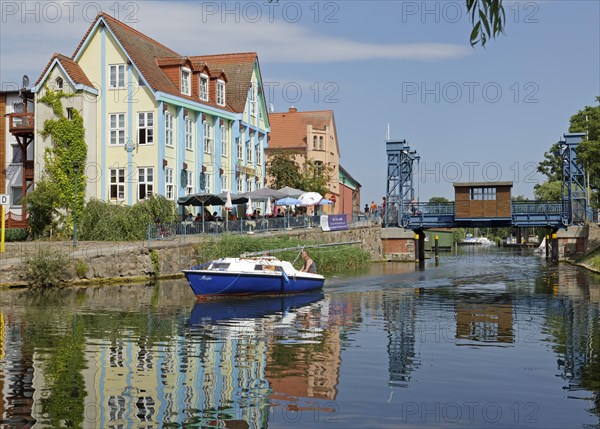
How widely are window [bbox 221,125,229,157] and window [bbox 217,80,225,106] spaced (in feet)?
5.47

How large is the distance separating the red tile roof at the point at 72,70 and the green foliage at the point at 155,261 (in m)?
13.2

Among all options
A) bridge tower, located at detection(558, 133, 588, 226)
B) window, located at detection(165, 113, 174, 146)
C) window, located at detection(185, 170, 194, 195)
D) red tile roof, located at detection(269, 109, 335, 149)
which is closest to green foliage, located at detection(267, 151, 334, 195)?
red tile roof, located at detection(269, 109, 335, 149)

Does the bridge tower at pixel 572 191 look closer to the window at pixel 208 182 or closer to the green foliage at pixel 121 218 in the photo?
the window at pixel 208 182

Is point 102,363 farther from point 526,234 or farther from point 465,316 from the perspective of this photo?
point 526,234

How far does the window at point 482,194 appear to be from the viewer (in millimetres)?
61250

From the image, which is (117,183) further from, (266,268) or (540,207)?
(540,207)

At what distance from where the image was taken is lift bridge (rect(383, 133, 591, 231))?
6103cm

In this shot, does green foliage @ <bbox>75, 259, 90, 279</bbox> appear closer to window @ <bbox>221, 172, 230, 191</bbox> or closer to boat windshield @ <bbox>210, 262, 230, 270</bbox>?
boat windshield @ <bbox>210, 262, 230, 270</bbox>

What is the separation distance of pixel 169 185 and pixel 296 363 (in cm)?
3235

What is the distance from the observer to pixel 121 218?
41.3 meters

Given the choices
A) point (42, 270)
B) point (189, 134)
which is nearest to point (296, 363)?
point (42, 270)

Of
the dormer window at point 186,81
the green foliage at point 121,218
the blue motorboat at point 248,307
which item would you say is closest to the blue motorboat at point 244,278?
the blue motorboat at point 248,307

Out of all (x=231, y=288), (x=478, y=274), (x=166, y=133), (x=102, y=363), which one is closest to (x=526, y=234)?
(x=478, y=274)

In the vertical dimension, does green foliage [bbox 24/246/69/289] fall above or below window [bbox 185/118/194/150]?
below
